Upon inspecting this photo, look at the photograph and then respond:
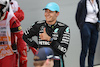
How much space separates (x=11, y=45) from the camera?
2766 mm

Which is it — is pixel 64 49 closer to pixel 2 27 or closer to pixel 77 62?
pixel 2 27

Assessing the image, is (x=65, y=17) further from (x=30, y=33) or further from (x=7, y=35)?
(x=7, y=35)

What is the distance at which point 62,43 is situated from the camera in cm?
246

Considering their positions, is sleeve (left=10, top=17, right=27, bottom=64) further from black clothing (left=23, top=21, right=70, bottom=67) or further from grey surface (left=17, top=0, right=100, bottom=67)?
grey surface (left=17, top=0, right=100, bottom=67)

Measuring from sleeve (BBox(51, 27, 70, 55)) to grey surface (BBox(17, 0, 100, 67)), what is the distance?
1.58m

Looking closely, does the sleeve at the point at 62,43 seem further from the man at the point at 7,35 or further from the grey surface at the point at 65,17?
the grey surface at the point at 65,17

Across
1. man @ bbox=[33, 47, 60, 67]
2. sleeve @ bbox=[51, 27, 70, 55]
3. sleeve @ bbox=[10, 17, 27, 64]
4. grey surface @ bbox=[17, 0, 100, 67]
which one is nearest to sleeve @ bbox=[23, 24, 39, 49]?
sleeve @ bbox=[10, 17, 27, 64]

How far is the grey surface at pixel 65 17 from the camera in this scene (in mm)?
3947

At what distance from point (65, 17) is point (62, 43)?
2177mm

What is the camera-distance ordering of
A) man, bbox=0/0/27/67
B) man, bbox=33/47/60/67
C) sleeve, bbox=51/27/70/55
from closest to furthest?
man, bbox=33/47/60/67
sleeve, bbox=51/27/70/55
man, bbox=0/0/27/67

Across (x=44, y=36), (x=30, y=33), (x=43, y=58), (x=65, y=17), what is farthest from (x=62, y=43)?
(x=65, y=17)

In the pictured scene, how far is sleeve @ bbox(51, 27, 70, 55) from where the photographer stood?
2.40 meters

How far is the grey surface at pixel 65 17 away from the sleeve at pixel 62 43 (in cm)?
158

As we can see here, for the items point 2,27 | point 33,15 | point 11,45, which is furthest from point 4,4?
point 33,15
